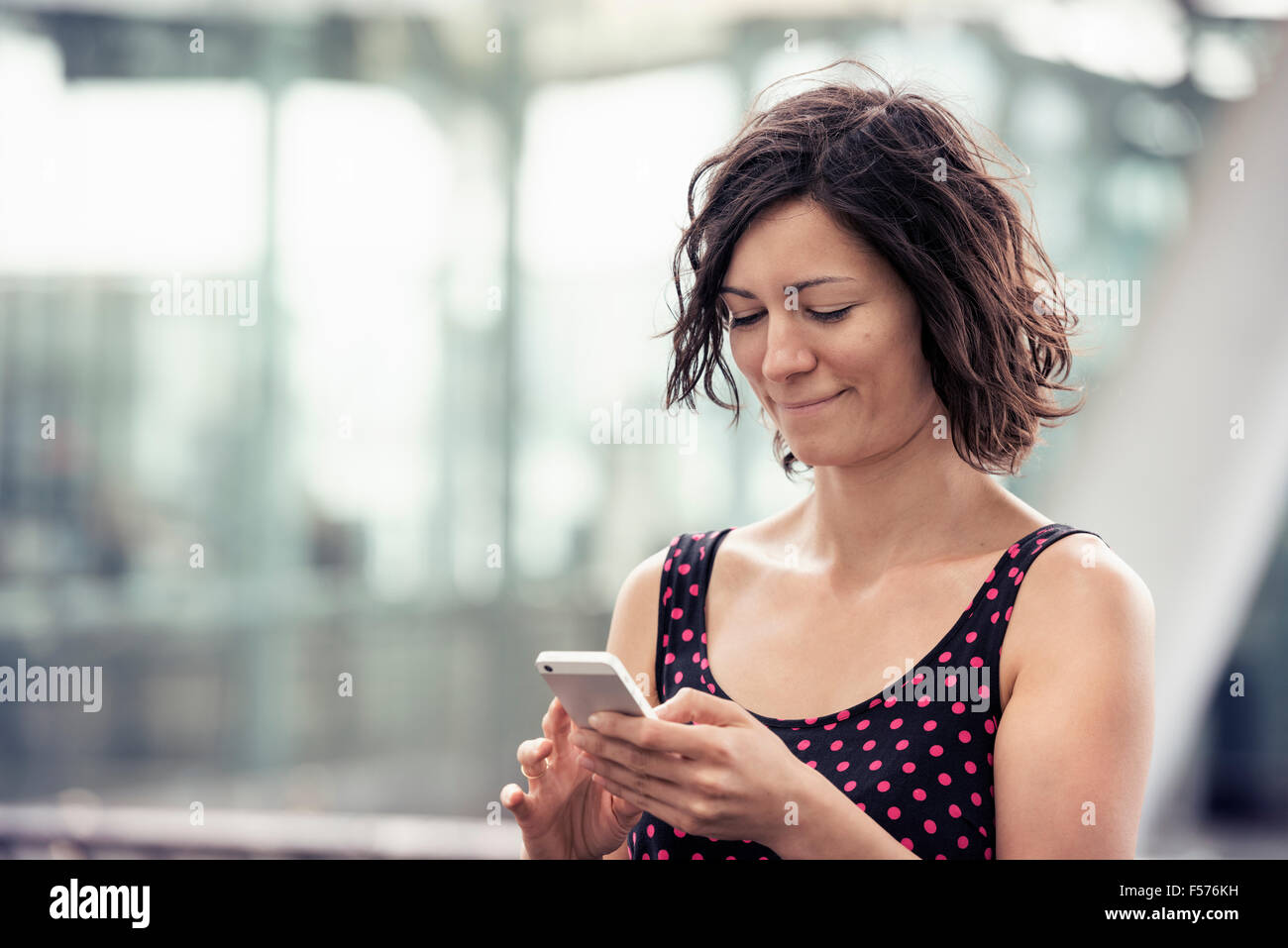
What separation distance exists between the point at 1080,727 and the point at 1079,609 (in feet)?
0.41

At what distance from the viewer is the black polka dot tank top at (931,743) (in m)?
1.20

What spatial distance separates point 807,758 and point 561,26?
3.94 m

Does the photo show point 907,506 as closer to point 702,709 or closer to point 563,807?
point 702,709

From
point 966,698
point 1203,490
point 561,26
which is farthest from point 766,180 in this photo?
point 561,26

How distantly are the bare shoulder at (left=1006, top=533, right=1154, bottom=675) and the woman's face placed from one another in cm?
25

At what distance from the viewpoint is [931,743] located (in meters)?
1.22

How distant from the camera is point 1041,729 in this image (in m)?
1.14

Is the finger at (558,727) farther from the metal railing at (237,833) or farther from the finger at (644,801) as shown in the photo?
the metal railing at (237,833)
